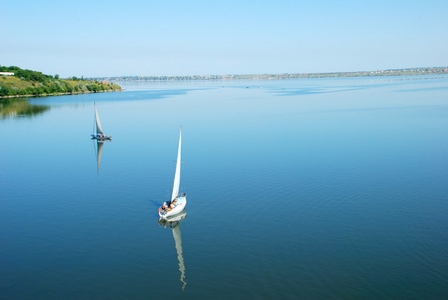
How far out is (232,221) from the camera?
31.0m

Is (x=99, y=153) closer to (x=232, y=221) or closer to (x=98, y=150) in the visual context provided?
(x=98, y=150)

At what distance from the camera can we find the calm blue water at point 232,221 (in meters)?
22.8

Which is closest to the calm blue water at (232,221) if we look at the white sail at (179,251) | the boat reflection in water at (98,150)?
the white sail at (179,251)

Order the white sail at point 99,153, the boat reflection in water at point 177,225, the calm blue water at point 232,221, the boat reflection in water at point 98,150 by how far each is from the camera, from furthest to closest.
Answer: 1. the boat reflection in water at point 98,150
2. the white sail at point 99,153
3. the boat reflection in water at point 177,225
4. the calm blue water at point 232,221

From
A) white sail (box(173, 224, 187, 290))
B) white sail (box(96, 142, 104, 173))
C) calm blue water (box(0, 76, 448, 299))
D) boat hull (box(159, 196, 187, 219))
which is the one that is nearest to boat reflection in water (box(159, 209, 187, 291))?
white sail (box(173, 224, 187, 290))

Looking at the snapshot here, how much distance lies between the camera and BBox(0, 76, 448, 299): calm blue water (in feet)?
74.7

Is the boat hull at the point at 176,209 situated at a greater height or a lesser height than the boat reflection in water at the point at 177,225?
greater

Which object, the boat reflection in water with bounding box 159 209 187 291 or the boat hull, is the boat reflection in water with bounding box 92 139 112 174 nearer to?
the boat hull

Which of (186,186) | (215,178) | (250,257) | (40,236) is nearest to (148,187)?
(186,186)

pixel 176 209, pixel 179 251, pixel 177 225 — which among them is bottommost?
pixel 179 251

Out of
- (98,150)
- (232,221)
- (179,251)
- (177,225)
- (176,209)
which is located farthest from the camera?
(98,150)

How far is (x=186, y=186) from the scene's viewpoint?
40.2 metres

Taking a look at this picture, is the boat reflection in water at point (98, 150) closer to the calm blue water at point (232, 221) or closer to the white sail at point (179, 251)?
the calm blue water at point (232, 221)

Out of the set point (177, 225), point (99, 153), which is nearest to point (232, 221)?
point (177, 225)
